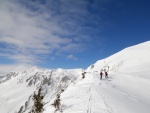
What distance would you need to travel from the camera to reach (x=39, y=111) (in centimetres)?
2345

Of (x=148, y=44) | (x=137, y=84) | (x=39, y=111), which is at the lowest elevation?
(x=39, y=111)

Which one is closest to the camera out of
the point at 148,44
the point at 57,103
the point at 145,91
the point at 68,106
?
the point at 68,106

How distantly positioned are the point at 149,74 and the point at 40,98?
42.0 meters

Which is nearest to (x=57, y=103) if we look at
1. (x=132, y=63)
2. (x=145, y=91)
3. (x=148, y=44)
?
(x=145, y=91)

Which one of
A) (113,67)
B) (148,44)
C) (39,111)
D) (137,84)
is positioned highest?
(148,44)

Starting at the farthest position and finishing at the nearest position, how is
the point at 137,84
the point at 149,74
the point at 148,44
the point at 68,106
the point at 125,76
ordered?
the point at 148,44 < the point at 149,74 < the point at 125,76 < the point at 137,84 < the point at 68,106

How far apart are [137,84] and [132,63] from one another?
35650 millimetres

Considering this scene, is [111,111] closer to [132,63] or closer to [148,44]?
[132,63]

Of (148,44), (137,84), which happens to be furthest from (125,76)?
(148,44)

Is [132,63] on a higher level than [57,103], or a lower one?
higher

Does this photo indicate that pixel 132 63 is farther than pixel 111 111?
Yes

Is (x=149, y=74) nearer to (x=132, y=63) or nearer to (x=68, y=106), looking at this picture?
(x=132, y=63)

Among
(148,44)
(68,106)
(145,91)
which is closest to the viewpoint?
(68,106)

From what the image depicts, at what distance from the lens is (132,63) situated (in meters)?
80.8
